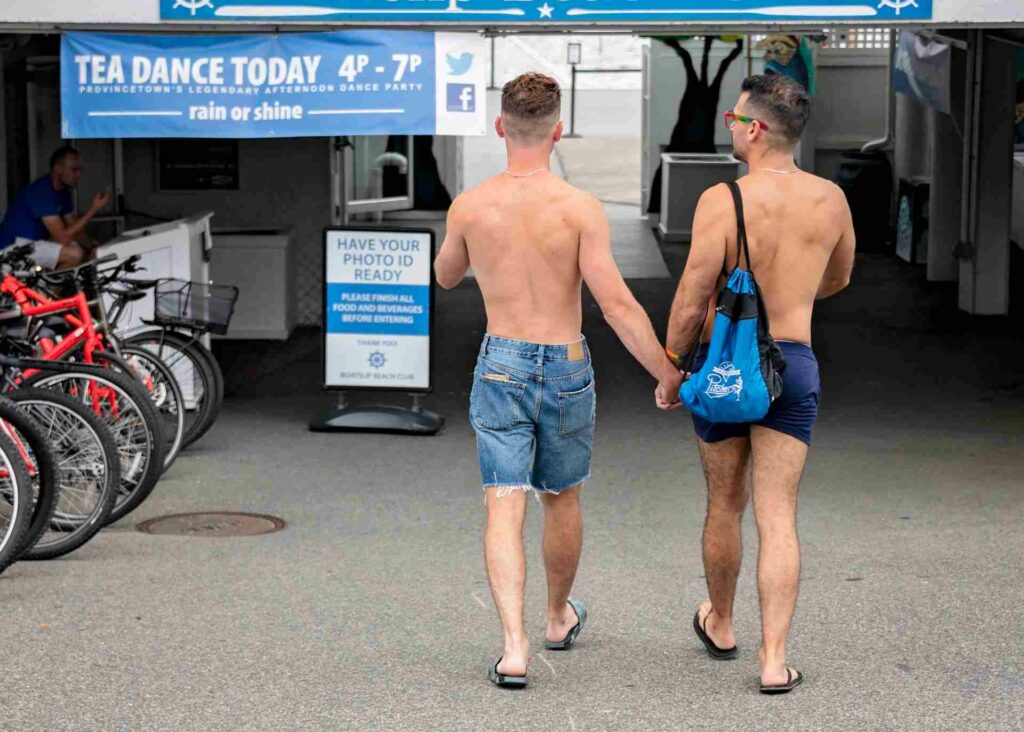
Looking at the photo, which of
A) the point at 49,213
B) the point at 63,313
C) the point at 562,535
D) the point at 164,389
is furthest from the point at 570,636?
the point at 49,213

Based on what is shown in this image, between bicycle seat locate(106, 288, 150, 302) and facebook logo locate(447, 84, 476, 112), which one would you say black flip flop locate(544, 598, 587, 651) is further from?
facebook logo locate(447, 84, 476, 112)

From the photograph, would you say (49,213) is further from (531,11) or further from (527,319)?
(527,319)

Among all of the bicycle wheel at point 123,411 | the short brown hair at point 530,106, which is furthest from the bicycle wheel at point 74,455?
the short brown hair at point 530,106

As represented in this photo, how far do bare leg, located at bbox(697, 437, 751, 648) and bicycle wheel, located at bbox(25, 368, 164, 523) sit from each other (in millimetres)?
3075

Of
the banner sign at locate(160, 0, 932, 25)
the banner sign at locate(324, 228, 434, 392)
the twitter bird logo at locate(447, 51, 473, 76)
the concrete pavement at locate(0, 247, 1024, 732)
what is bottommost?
the concrete pavement at locate(0, 247, 1024, 732)

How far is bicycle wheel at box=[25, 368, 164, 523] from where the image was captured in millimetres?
7488

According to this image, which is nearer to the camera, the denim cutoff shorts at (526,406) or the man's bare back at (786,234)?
the man's bare back at (786,234)

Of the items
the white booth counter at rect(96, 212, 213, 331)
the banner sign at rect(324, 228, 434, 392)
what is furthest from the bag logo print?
the white booth counter at rect(96, 212, 213, 331)

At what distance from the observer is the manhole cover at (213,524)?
7617 mm

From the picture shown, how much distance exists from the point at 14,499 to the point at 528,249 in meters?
2.43

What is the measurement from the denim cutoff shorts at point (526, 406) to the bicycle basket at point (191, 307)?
399cm

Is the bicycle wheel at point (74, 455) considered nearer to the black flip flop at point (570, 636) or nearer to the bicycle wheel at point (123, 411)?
the bicycle wheel at point (123, 411)

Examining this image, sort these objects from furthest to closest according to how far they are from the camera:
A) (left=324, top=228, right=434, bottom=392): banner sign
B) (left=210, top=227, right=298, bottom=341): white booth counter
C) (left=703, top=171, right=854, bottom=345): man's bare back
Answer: (left=210, top=227, right=298, bottom=341): white booth counter < (left=324, top=228, right=434, bottom=392): banner sign < (left=703, top=171, right=854, bottom=345): man's bare back

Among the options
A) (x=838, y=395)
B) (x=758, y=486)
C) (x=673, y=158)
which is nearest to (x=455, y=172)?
(x=673, y=158)
